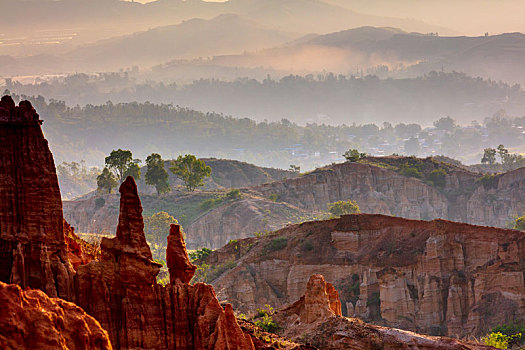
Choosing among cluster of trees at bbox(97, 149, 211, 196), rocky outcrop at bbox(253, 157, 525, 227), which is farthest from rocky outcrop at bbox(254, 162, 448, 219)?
cluster of trees at bbox(97, 149, 211, 196)

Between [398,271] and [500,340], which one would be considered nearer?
[500,340]

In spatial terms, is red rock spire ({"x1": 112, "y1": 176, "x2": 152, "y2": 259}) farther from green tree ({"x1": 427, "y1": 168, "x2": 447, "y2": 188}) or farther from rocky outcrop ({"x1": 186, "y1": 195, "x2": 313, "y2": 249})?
green tree ({"x1": 427, "y1": 168, "x2": 447, "y2": 188})

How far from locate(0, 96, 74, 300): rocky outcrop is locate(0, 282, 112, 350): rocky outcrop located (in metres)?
8.55

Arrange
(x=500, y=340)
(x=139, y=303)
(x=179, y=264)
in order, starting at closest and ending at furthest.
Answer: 1. (x=139, y=303)
2. (x=179, y=264)
3. (x=500, y=340)

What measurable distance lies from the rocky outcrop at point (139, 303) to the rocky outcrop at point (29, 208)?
3.42 feet

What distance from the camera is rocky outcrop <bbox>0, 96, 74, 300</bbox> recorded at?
1097 inches

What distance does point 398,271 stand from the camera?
62219 millimetres

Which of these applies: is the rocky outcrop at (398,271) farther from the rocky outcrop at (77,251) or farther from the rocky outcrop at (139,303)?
the rocky outcrop at (139,303)

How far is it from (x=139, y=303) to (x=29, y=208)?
16.2 feet

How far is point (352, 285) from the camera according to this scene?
6538 cm

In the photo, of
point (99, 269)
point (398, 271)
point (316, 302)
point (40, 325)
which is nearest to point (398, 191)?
point (398, 271)

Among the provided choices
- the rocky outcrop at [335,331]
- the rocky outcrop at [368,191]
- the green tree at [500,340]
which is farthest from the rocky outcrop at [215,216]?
the rocky outcrop at [335,331]

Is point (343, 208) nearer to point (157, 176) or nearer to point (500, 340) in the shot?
point (157, 176)

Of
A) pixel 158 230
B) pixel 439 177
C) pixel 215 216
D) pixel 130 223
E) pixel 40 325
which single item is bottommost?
pixel 158 230
